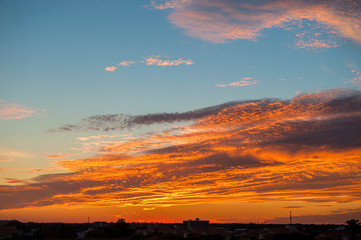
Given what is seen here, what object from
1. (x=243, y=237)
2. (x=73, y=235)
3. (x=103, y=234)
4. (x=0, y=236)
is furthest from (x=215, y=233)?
(x=0, y=236)

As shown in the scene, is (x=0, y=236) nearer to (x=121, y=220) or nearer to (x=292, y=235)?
(x=121, y=220)

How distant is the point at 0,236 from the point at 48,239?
25791 mm

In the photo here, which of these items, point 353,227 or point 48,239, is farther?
point 48,239

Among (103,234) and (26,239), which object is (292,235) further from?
(26,239)

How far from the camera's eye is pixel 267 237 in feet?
268

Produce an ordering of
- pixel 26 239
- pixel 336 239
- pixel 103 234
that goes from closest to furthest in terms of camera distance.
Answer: pixel 336 239
pixel 103 234
pixel 26 239

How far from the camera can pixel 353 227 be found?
8312cm

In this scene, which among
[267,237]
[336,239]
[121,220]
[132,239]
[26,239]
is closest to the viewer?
[336,239]

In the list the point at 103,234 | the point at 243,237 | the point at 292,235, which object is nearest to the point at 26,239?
the point at 103,234

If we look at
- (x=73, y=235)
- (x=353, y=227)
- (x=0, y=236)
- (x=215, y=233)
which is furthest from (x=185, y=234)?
(x=0, y=236)

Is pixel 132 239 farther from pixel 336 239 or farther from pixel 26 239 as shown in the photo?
pixel 336 239

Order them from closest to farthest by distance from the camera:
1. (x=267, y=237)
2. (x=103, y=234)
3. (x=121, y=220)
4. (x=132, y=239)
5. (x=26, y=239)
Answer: (x=267, y=237), (x=132, y=239), (x=103, y=234), (x=26, y=239), (x=121, y=220)

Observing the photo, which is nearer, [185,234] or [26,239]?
[185,234]

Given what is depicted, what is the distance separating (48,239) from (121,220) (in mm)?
26202
